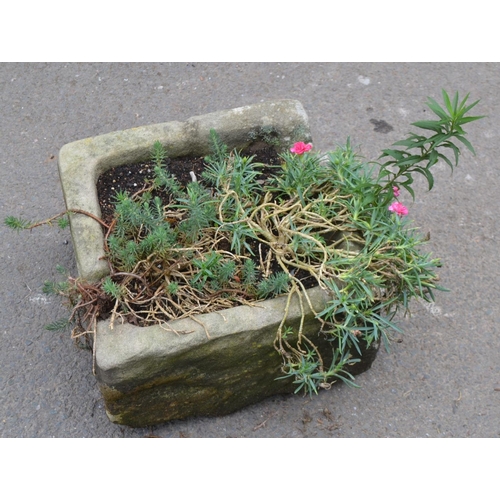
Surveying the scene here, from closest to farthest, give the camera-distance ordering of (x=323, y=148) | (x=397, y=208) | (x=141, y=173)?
(x=397, y=208)
(x=141, y=173)
(x=323, y=148)

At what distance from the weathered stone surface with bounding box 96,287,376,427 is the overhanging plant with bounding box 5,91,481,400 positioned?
0.05 meters

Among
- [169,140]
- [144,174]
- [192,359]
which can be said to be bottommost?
[192,359]

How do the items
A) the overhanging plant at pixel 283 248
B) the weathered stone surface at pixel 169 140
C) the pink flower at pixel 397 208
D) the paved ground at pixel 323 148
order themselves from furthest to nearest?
the paved ground at pixel 323 148 < the weathered stone surface at pixel 169 140 < the pink flower at pixel 397 208 < the overhanging plant at pixel 283 248

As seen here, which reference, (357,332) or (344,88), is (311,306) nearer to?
(357,332)

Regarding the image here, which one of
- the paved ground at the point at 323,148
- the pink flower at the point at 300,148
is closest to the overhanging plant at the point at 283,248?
the pink flower at the point at 300,148

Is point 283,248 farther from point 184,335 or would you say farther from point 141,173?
point 141,173

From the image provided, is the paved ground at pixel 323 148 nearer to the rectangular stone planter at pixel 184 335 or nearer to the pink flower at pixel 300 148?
the rectangular stone planter at pixel 184 335

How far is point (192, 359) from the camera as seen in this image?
2.45 m

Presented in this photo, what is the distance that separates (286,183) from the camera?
2820 mm

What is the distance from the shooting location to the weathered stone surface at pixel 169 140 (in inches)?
109

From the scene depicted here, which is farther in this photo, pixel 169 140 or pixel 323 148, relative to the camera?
pixel 323 148

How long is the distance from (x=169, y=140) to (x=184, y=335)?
96 centimetres

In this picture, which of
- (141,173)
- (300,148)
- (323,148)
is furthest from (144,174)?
(323,148)

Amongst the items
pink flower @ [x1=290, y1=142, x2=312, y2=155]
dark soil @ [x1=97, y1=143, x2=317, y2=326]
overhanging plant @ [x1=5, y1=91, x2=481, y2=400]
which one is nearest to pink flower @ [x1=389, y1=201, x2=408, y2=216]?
overhanging plant @ [x1=5, y1=91, x2=481, y2=400]
